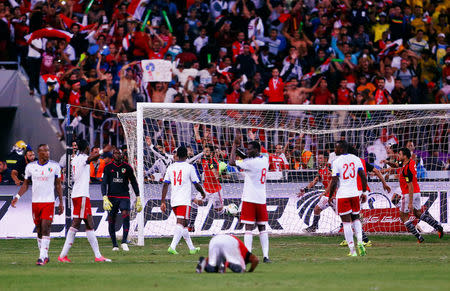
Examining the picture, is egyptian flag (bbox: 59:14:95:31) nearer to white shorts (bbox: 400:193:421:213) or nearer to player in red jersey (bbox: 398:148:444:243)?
player in red jersey (bbox: 398:148:444:243)

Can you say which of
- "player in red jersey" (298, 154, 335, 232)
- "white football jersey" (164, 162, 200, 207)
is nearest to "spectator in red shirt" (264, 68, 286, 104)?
"player in red jersey" (298, 154, 335, 232)

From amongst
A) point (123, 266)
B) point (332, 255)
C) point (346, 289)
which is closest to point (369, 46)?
point (332, 255)

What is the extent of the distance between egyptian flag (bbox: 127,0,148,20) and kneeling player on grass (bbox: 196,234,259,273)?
16540mm

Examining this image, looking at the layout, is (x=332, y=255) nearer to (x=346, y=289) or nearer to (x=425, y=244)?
(x=425, y=244)

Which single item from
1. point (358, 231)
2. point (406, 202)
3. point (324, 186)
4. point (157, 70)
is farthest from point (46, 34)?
point (358, 231)

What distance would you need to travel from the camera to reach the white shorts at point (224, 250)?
474 inches

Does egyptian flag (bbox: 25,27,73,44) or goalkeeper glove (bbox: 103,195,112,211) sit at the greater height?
egyptian flag (bbox: 25,27,73,44)

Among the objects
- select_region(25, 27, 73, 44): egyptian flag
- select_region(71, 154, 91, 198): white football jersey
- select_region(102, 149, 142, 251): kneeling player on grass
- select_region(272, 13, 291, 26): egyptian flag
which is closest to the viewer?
select_region(71, 154, 91, 198): white football jersey

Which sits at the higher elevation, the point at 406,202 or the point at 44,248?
the point at 406,202

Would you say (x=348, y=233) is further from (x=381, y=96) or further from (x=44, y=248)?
(x=381, y=96)

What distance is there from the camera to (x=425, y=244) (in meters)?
19.3

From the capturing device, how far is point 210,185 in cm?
2197

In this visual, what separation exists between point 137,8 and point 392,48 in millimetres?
9038

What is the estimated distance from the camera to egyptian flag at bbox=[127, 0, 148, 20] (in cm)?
2742
